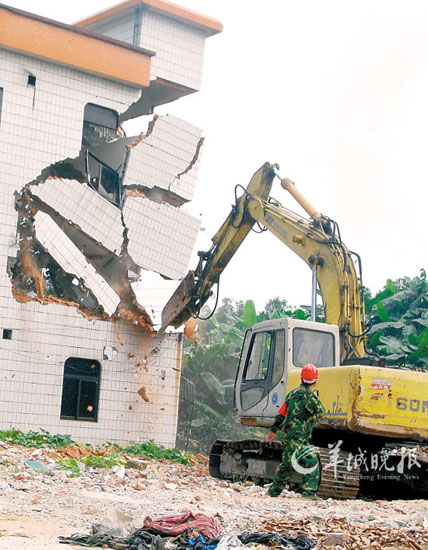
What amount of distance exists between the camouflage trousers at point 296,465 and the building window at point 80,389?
27.4 ft

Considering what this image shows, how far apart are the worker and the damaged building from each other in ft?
26.9

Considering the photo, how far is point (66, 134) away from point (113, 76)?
5.75ft

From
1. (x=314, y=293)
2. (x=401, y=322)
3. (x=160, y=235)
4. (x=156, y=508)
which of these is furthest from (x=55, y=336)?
(x=401, y=322)

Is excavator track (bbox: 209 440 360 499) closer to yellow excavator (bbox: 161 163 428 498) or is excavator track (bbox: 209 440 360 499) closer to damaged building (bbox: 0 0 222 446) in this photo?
yellow excavator (bbox: 161 163 428 498)

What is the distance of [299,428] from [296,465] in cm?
49

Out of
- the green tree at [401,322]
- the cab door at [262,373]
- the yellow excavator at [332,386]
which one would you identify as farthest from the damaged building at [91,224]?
the green tree at [401,322]

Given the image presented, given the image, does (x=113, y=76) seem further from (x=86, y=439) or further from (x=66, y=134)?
(x=86, y=439)

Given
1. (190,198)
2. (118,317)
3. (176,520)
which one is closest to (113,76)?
(190,198)

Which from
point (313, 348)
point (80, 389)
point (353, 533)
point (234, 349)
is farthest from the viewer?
point (234, 349)

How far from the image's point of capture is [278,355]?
14.6 meters

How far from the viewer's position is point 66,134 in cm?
1989

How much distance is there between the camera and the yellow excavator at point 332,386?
41.2ft

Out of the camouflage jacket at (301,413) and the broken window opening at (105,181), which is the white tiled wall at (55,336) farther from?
the camouflage jacket at (301,413)

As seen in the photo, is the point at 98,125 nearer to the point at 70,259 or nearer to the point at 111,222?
the point at 111,222
